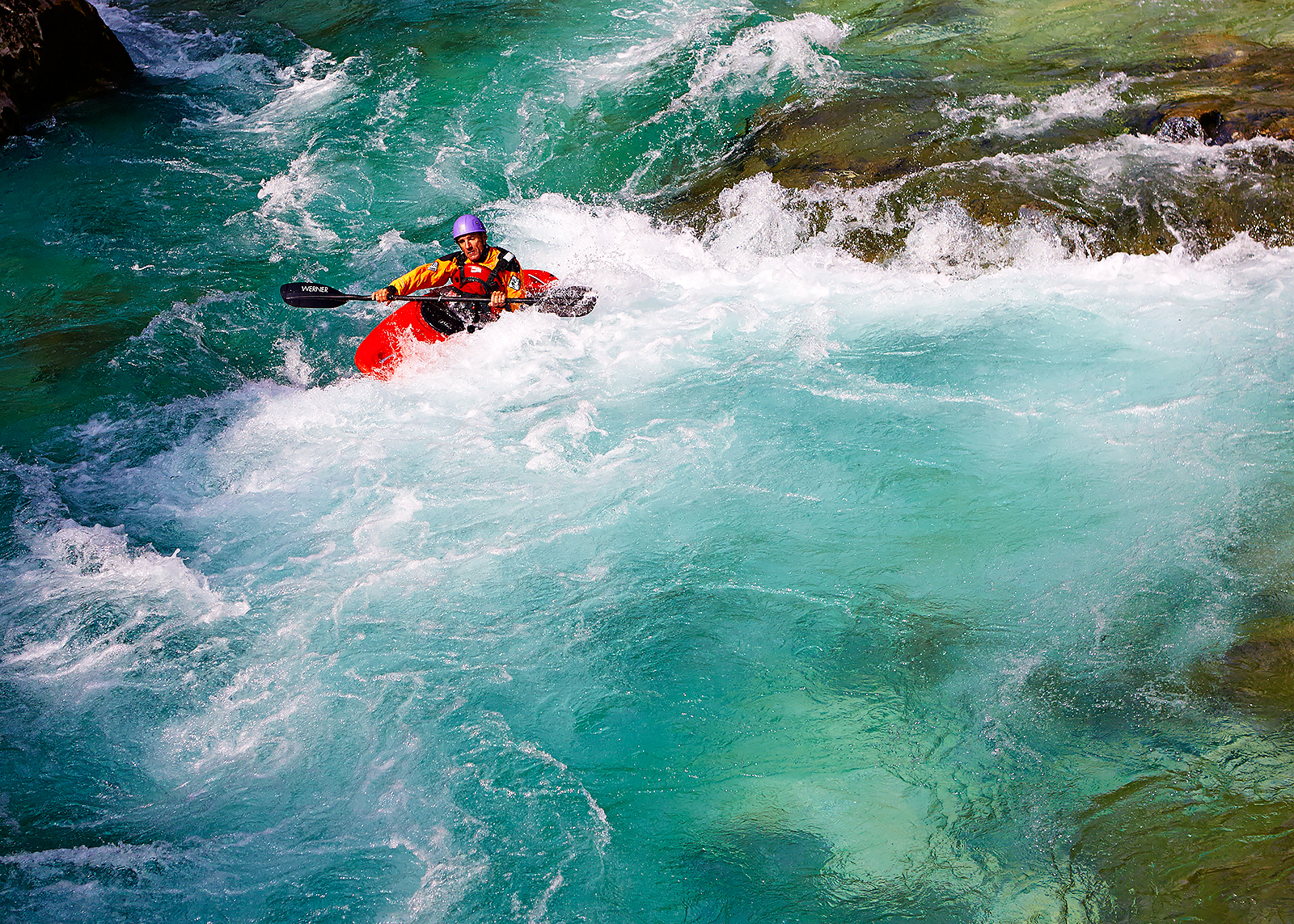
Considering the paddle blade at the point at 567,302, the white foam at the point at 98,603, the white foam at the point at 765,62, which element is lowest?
the white foam at the point at 98,603

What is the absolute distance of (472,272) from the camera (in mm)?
6922

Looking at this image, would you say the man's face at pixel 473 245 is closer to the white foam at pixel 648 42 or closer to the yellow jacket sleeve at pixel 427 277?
the yellow jacket sleeve at pixel 427 277

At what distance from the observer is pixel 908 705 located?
4070 millimetres

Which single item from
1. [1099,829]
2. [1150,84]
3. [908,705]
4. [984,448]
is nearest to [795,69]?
[1150,84]

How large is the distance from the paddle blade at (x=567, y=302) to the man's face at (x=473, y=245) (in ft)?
2.08

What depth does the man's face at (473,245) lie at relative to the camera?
6918mm

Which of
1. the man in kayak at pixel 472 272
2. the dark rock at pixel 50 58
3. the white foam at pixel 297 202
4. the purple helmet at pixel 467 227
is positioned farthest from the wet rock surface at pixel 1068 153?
the dark rock at pixel 50 58

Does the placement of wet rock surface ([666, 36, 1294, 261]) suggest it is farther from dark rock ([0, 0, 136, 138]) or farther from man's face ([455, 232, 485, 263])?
dark rock ([0, 0, 136, 138])

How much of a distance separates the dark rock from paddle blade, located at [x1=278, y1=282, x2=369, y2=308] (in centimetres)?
570

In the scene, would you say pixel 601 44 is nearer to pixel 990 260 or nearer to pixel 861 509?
pixel 990 260

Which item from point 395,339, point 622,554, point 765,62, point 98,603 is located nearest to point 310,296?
point 395,339

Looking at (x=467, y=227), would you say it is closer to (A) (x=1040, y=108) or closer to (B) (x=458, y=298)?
(B) (x=458, y=298)

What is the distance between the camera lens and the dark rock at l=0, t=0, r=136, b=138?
32.2 ft

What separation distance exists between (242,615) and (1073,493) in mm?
4886
